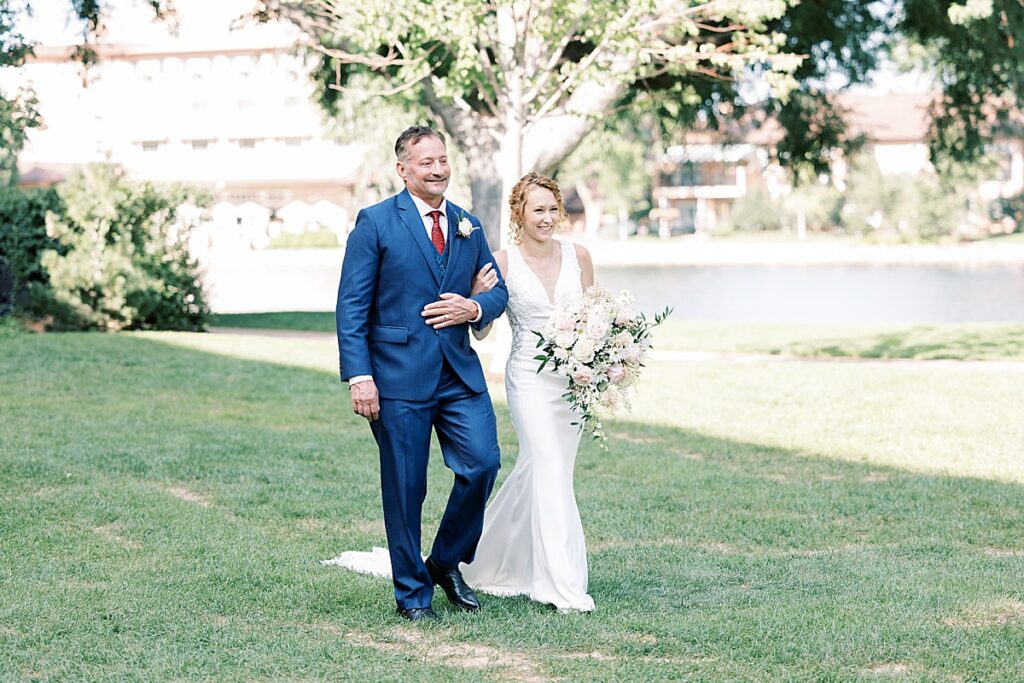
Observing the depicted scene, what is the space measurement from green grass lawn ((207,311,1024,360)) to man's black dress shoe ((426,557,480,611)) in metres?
13.8

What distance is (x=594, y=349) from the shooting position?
587 centimetres

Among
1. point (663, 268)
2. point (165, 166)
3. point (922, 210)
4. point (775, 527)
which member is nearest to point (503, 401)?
point (775, 527)

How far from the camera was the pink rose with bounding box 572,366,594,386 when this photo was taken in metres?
5.84

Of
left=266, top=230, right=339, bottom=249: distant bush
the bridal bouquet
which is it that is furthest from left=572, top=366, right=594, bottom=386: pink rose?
left=266, top=230, right=339, bottom=249: distant bush

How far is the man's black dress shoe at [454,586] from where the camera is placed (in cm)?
596

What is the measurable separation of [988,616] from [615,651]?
174 centimetres

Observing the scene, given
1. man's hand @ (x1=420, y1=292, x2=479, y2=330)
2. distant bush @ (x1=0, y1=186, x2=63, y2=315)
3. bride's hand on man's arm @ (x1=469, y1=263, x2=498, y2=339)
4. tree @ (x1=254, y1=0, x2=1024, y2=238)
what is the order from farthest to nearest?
1. distant bush @ (x1=0, y1=186, x2=63, y2=315)
2. tree @ (x1=254, y1=0, x2=1024, y2=238)
3. bride's hand on man's arm @ (x1=469, y1=263, x2=498, y2=339)
4. man's hand @ (x1=420, y1=292, x2=479, y2=330)

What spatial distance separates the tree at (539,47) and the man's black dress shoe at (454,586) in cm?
880

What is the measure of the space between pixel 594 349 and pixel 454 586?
4.12ft

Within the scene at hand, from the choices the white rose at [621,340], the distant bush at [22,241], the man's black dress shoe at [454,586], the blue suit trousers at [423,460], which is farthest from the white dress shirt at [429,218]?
the distant bush at [22,241]

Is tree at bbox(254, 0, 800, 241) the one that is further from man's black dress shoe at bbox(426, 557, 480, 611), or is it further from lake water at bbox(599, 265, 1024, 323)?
lake water at bbox(599, 265, 1024, 323)

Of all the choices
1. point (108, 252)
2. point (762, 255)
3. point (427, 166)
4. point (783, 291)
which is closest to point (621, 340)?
point (427, 166)

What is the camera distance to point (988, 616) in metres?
5.77

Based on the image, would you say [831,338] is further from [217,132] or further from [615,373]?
[217,132]
